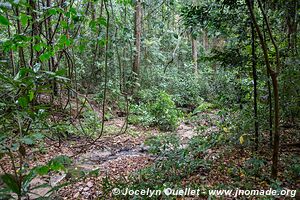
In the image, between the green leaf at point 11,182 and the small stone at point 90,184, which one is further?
the small stone at point 90,184

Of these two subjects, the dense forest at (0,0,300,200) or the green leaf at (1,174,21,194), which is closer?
the green leaf at (1,174,21,194)

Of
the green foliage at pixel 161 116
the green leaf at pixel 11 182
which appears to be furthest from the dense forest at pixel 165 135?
the green foliage at pixel 161 116

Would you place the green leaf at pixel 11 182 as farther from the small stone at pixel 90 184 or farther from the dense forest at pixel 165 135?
the small stone at pixel 90 184

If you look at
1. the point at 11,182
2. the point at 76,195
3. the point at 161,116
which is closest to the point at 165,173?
the point at 76,195

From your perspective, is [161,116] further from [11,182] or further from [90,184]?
[11,182]

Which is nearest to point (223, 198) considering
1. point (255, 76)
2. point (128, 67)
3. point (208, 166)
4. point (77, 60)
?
point (208, 166)

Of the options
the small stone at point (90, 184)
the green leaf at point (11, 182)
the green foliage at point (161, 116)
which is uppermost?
the green leaf at point (11, 182)

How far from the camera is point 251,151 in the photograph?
4359 millimetres

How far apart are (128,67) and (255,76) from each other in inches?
360

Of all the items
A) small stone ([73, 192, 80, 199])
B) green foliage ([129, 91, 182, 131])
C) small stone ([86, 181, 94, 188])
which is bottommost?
small stone ([73, 192, 80, 199])

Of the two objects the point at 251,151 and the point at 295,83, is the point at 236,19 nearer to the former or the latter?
the point at 295,83

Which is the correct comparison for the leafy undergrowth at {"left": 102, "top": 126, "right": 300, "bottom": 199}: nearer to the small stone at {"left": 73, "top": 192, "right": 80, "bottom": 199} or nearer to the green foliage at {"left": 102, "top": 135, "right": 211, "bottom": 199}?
the green foliage at {"left": 102, "top": 135, "right": 211, "bottom": 199}

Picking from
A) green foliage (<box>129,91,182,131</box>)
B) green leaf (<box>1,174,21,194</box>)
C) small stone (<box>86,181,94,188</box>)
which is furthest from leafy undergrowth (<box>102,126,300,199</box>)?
green foliage (<box>129,91,182,131</box>)

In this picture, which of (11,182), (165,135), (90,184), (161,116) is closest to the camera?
(11,182)
